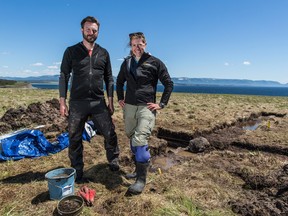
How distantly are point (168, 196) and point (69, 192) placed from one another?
1.85m

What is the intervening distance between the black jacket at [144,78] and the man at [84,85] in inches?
24.5

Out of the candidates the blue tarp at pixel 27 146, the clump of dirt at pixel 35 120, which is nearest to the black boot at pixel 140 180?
the blue tarp at pixel 27 146

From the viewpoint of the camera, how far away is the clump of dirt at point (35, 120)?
31.0ft

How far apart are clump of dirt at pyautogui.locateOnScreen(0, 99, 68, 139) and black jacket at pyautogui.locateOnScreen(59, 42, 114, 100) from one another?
403 cm

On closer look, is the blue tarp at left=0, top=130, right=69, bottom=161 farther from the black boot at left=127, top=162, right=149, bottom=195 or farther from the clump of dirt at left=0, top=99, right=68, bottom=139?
the black boot at left=127, top=162, right=149, bottom=195

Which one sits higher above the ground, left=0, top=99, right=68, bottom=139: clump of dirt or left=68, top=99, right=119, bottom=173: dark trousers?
left=68, top=99, right=119, bottom=173: dark trousers

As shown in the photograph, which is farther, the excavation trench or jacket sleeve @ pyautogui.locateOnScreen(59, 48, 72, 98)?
the excavation trench

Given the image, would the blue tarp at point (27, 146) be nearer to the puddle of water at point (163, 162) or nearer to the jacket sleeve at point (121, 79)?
the puddle of water at point (163, 162)

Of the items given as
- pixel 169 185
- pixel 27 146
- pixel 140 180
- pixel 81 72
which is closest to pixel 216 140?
pixel 169 185

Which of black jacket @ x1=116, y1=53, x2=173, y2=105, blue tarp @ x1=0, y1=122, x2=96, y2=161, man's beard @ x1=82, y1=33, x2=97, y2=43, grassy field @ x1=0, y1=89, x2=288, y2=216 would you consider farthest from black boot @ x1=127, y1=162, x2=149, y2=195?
blue tarp @ x1=0, y1=122, x2=96, y2=161

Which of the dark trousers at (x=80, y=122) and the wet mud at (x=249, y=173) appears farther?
the dark trousers at (x=80, y=122)

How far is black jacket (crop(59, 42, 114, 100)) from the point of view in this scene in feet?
16.7

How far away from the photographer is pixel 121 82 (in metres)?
5.55

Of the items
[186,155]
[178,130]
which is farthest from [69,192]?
[178,130]
